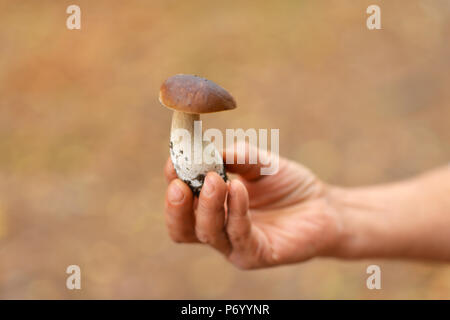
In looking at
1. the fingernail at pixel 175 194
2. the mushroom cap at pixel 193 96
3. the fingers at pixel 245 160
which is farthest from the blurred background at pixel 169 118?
the mushroom cap at pixel 193 96

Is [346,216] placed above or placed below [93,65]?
below

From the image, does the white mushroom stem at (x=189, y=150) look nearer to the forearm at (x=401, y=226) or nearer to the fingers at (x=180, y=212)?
the fingers at (x=180, y=212)

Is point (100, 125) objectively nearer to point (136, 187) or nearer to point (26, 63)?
point (136, 187)

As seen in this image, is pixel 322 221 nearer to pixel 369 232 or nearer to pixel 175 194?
pixel 369 232

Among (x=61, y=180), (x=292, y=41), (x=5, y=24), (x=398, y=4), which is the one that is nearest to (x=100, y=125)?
(x=61, y=180)

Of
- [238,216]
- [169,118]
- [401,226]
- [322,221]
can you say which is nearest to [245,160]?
[238,216]

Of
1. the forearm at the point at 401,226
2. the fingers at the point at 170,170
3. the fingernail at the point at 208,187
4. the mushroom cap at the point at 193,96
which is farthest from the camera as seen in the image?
the forearm at the point at 401,226

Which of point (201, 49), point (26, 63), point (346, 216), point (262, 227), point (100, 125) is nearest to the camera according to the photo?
point (262, 227)
